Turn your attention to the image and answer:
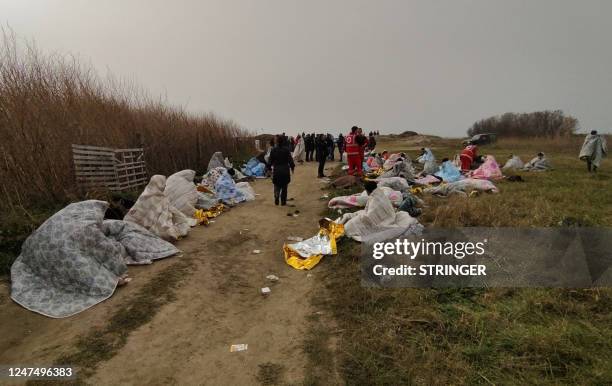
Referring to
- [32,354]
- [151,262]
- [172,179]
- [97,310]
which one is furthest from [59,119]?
[32,354]

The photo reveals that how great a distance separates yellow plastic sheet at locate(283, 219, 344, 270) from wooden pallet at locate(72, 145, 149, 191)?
4.82 metres

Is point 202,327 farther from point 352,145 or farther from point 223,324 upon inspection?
point 352,145

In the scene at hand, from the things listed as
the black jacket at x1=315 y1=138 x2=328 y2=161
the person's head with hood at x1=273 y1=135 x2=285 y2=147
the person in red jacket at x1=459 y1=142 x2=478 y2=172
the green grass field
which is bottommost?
the green grass field

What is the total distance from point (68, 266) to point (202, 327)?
73.2 inches

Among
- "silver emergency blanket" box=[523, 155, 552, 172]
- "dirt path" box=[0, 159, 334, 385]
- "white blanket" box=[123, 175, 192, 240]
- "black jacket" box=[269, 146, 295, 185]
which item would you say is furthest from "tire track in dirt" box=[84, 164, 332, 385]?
"silver emergency blanket" box=[523, 155, 552, 172]

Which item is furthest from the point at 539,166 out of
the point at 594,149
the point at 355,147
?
the point at 355,147

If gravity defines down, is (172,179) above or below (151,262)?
above

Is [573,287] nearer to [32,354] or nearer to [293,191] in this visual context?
[32,354]

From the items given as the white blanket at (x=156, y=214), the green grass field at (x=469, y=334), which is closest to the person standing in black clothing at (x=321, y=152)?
the white blanket at (x=156, y=214)

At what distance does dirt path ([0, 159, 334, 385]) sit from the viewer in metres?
2.93

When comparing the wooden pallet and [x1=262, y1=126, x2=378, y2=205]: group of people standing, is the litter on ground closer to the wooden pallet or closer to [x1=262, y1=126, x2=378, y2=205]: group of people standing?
[x1=262, y1=126, x2=378, y2=205]: group of people standing

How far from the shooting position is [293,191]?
35.9 feet

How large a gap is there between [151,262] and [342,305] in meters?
2.78

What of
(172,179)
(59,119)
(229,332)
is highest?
(59,119)
